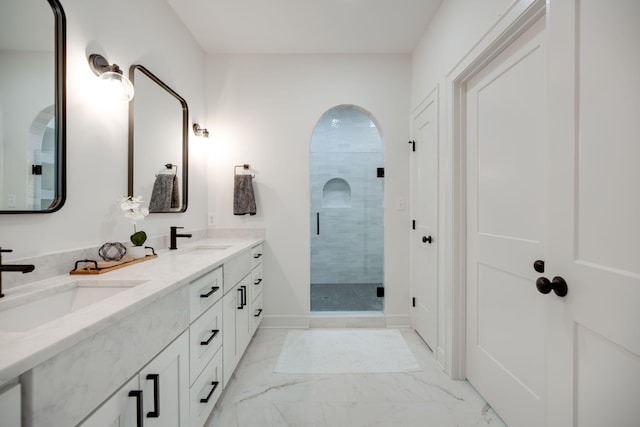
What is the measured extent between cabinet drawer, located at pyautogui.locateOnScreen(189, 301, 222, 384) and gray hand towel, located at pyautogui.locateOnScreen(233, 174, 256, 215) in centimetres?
115

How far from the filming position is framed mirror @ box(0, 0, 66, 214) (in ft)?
3.23

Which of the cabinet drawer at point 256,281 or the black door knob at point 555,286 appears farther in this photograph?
the cabinet drawer at point 256,281

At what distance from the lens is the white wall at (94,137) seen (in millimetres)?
1162

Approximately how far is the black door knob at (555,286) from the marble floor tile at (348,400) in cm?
94

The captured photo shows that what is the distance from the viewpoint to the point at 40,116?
1106 mm

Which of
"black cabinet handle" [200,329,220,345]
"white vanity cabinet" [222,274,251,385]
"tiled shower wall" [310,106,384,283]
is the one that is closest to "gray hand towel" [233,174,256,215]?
"white vanity cabinet" [222,274,251,385]

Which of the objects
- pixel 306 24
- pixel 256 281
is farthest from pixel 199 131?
pixel 256 281

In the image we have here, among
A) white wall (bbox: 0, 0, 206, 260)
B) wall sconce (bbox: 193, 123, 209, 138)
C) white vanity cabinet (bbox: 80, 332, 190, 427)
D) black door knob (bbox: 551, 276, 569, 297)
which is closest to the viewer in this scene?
white vanity cabinet (bbox: 80, 332, 190, 427)

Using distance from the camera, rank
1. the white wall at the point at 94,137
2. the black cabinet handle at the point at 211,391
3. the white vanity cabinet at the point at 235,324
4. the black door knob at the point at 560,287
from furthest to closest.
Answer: the white vanity cabinet at the point at 235,324 → the black cabinet handle at the point at 211,391 → the white wall at the point at 94,137 → the black door knob at the point at 560,287

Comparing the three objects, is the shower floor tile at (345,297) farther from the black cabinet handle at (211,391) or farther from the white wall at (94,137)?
the white wall at (94,137)

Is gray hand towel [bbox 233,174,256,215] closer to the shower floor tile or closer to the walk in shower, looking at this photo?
the shower floor tile

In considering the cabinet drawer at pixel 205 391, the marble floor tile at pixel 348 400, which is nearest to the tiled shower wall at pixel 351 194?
the marble floor tile at pixel 348 400

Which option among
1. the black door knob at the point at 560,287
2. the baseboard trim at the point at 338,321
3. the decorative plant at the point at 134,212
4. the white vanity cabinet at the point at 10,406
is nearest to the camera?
the white vanity cabinet at the point at 10,406

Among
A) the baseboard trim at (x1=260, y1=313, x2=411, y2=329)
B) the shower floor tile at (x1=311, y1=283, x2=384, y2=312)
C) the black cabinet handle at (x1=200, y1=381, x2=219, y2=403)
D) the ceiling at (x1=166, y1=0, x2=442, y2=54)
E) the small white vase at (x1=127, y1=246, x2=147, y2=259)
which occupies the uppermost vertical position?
the ceiling at (x1=166, y1=0, x2=442, y2=54)
